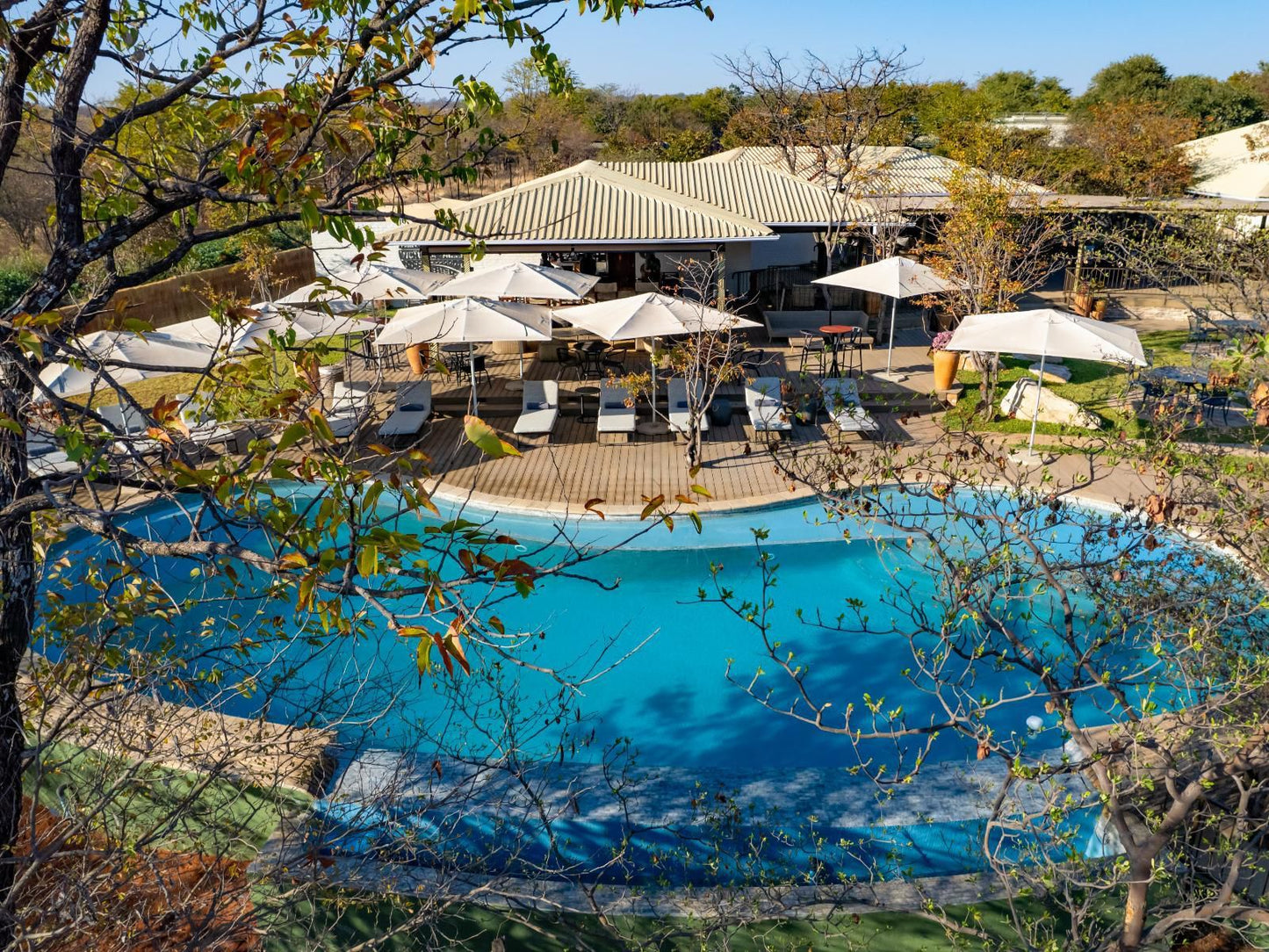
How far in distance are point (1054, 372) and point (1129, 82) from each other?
37924 millimetres

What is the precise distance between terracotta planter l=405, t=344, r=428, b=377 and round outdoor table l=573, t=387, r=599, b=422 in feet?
10.4

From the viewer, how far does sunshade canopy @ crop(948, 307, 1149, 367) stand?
12.3 meters

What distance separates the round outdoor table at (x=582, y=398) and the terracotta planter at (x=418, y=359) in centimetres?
316

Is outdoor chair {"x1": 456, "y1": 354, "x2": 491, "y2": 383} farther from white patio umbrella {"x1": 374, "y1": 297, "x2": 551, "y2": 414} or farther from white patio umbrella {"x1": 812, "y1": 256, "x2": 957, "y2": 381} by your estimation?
white patio umbrella {"x1": 812, "y1": 256, "x2": 957, "y2": 381}

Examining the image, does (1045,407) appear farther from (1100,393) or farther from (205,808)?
(205,808)

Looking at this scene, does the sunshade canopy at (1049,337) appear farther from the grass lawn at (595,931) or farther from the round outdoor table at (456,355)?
the round outdoor table at (456,355)

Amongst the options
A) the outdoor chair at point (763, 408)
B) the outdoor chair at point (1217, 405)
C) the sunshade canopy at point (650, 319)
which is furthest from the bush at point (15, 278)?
the outdoor chair at point (1217, 405)

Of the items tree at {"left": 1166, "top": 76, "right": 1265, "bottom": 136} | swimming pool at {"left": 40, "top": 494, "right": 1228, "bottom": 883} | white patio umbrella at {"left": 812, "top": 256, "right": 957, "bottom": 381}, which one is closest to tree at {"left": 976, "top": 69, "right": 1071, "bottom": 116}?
tree at {"left": 1166, "top": 76, "right": 1265, "bottom": 136}

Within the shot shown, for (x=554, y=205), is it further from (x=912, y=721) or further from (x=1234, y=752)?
(x=1234, y=752)

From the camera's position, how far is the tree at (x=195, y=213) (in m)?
3.75

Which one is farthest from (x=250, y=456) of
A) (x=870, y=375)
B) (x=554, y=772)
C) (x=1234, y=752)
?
(x=870, y=375)

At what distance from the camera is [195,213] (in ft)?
17.5

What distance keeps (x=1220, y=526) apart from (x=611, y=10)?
4.72 metres

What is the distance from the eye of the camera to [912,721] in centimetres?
862
